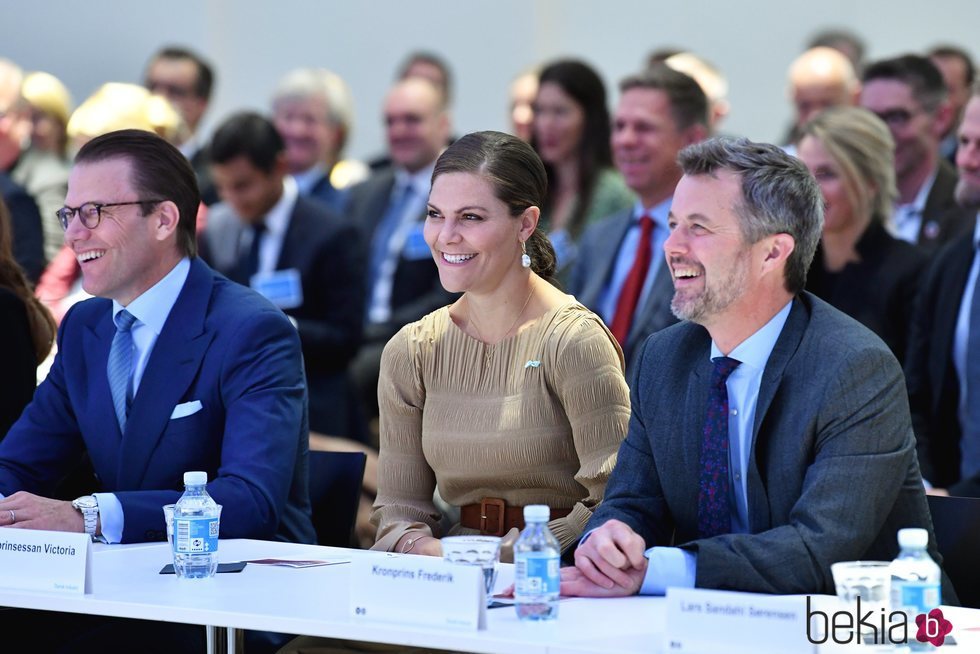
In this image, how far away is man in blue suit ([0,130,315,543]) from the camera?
304 cm

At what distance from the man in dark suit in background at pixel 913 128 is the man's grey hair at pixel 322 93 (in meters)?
2.90

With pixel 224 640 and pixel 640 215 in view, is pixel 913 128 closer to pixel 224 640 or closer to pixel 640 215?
pixel 640 215

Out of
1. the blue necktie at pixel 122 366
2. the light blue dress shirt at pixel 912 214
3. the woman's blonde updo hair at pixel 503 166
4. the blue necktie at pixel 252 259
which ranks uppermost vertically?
the woman's blonde updo hair at pixel 503 166

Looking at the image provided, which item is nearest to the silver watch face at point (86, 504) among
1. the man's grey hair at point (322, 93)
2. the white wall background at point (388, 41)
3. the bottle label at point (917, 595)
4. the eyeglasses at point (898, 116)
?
the bottle label at point (917, 595)

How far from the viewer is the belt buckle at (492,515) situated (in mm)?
3088

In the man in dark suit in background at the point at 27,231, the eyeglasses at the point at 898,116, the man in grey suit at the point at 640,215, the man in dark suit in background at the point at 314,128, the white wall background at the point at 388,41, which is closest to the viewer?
the man in grey suit at the point at 640,215

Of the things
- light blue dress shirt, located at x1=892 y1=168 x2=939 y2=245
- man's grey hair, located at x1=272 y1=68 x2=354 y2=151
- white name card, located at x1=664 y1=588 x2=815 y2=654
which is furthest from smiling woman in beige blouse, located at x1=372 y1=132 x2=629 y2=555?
man's grey hair, located at x1=272 y1=68 x2=354 y2=151

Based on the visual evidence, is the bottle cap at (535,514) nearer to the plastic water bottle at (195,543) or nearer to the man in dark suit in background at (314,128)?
the plastic water bottle at (195,543)

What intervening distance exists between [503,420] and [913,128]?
2.95 m

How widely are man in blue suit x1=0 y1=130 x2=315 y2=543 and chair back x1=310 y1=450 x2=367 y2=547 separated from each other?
8 cm

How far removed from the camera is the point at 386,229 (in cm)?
637

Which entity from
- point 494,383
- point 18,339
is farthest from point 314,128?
point 494,383

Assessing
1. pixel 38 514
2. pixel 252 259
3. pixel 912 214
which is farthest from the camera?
pixel 252 259

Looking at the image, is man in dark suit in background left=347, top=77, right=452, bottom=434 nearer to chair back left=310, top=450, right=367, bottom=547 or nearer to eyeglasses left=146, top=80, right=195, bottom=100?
eyeglasses left=146, top=80, right=195, bottom=100
